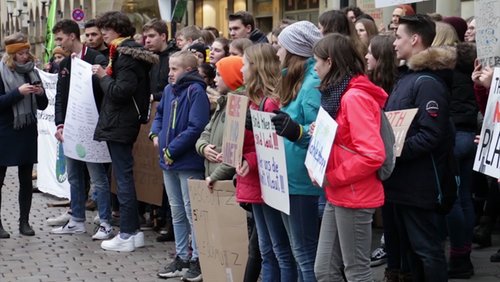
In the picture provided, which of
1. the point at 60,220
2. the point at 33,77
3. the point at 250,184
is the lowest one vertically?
the point at 60,220

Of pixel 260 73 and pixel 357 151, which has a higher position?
pixel 260 73

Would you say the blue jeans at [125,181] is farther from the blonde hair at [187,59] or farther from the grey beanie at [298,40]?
the grey beanie at [298,40]

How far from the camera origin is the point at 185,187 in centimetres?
758

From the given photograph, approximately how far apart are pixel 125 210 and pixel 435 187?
3.67 meters

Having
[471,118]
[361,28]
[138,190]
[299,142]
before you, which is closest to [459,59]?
[471,118]

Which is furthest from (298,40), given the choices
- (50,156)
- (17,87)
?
(50,156)

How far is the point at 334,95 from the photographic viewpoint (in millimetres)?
5238

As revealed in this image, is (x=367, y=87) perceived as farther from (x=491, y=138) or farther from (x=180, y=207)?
(x=180, y=207)

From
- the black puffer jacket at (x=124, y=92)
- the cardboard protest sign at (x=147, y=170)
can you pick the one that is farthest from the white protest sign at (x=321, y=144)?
the cardboard protest sign at (x=147, y=170)

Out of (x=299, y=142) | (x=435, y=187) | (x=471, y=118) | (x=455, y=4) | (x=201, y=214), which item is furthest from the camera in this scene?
(x=455, y=4)

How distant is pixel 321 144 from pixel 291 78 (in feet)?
2.30

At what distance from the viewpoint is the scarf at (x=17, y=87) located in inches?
374

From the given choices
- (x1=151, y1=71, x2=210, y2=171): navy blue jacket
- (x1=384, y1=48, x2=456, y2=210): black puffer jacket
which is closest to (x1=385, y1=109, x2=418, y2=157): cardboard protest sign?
(x1=384, y1=48, x2=456, y2=210): black puffer jacket

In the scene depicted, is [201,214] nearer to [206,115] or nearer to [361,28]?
[206,115]
